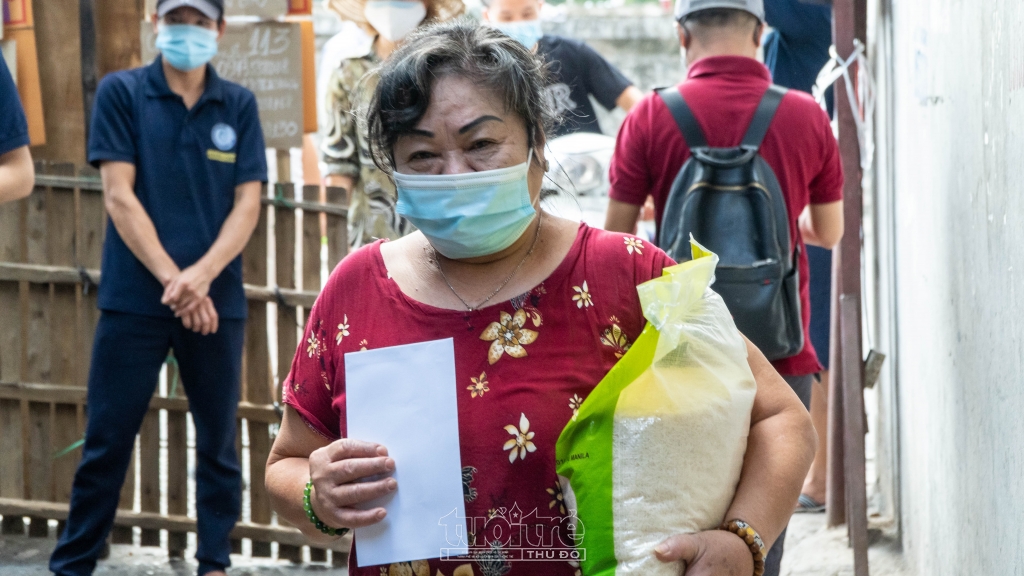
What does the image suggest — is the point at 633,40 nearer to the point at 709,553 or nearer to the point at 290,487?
the point at 290,487

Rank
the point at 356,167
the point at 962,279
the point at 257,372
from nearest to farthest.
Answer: the point at 962,279
the point at 257,372
the point at 356,167

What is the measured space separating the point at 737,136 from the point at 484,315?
173 cm

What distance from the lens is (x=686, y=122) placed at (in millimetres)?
3352

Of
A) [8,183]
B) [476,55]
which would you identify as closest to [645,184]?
[476,55]

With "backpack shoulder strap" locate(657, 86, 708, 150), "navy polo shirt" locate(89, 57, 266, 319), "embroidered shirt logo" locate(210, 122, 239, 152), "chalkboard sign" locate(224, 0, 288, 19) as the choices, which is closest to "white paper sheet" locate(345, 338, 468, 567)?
"backpack shoulder strap" locate(657, 86, 708, 150)

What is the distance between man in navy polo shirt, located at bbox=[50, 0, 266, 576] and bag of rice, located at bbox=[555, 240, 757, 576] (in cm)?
265

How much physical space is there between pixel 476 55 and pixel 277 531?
324 centimetres

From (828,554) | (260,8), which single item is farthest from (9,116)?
(828,554)

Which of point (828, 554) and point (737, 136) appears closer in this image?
point (737, 136)

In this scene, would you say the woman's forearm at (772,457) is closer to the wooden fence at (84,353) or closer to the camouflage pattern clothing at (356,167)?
the wooden fence at (84,353)

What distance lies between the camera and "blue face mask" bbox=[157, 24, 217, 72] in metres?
4.12

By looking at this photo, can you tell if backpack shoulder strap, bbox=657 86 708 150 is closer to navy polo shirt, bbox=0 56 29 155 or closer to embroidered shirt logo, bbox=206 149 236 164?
embroidered shirt logo, bbox=206 149 236 164

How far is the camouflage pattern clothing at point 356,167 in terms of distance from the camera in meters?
5.04

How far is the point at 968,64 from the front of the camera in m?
2.47
